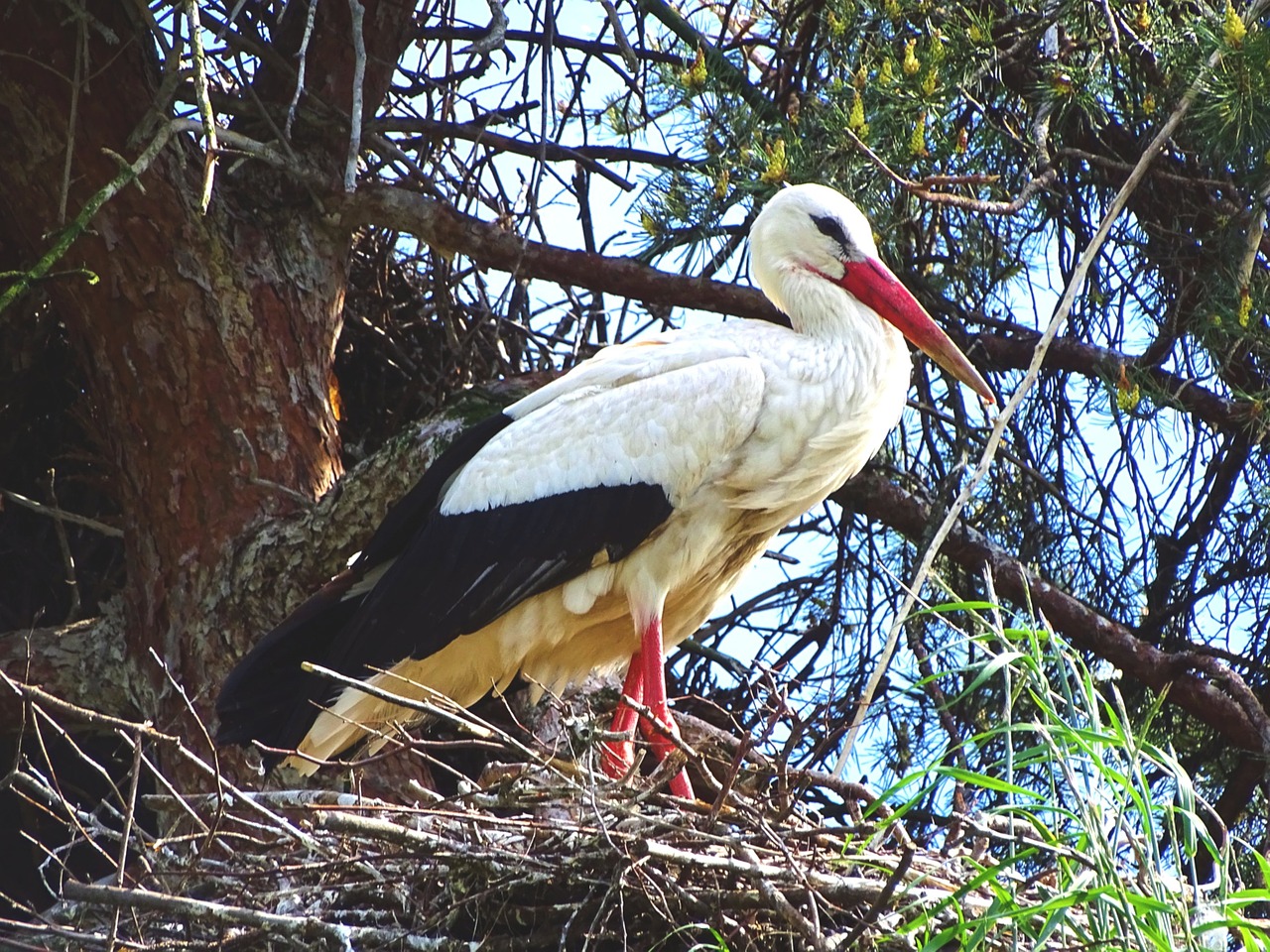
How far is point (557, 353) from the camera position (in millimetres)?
5398

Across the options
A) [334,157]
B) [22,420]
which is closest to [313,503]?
[334,157]

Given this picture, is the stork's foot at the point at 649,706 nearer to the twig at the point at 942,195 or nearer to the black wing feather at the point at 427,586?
the black wing feather at the point at 427,586

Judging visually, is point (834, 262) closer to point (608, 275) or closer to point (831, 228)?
point (831, 228)

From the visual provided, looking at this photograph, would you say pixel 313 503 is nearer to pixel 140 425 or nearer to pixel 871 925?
pixel 140 425

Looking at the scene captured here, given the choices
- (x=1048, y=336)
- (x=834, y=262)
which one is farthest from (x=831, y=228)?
(x=1048, y=336)

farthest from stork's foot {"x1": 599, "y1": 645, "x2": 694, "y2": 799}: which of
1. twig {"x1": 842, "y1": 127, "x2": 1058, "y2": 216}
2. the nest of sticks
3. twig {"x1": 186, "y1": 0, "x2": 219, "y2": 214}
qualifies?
twig {"x1": 186, "y1": 0, "x2": 219, "y2": 214}

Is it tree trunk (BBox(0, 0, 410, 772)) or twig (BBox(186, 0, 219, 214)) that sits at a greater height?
twig (BBox(186, 0, 219, 214))

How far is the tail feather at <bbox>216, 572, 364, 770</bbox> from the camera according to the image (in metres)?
3.95

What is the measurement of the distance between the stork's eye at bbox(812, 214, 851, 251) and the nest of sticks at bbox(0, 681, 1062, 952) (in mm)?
1478

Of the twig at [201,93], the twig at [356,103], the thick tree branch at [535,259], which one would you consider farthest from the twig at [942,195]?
the twig at [201,93]

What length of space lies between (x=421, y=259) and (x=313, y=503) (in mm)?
1187

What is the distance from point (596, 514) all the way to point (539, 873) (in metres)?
1.10

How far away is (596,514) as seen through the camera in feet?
13.3

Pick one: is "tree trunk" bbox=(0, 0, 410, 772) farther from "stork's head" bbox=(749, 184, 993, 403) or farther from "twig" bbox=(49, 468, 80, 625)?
"stork's head" bbox=(749, 184, 993, 403)
